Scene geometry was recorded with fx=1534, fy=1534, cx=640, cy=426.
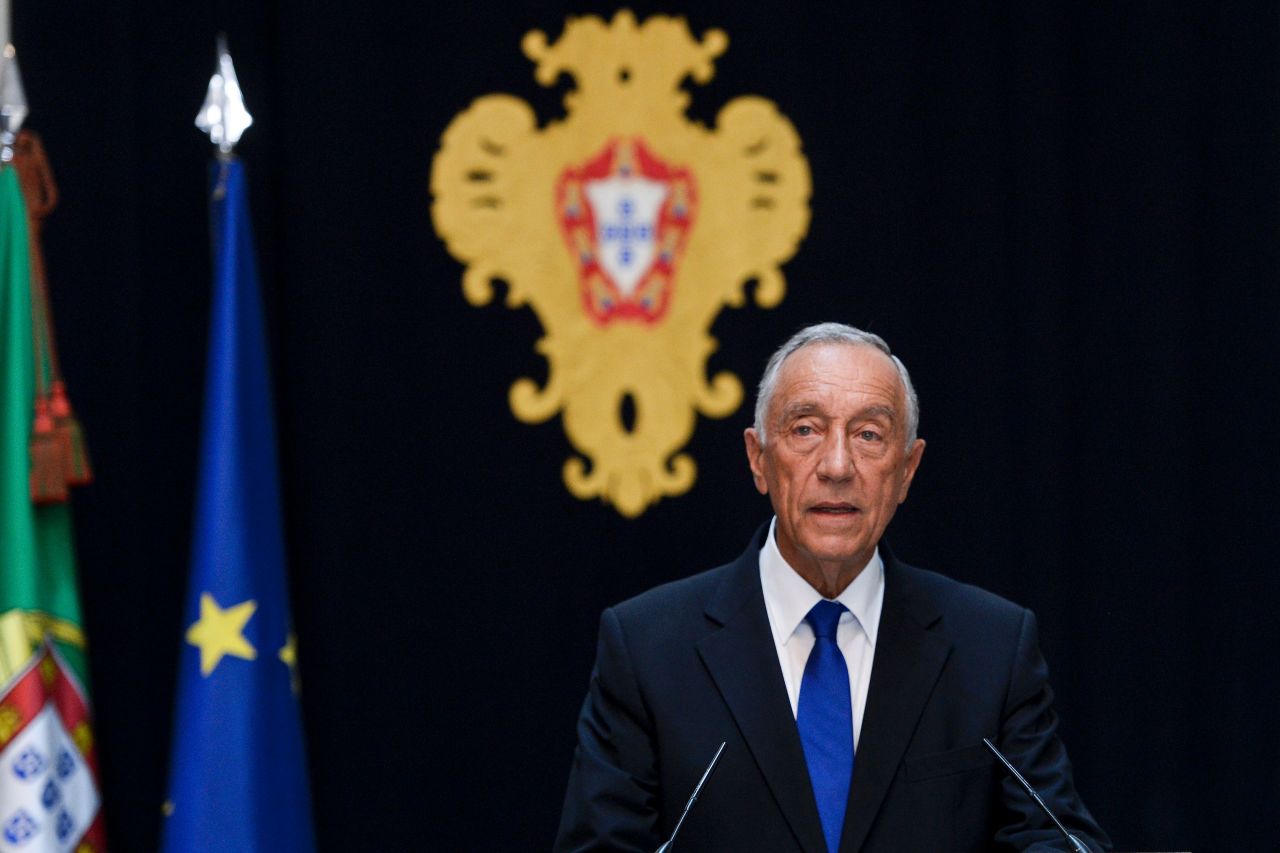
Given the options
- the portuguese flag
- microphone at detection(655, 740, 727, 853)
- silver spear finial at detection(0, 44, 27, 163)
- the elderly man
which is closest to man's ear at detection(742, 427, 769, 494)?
the elderly man

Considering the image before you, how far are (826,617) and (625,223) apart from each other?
64.9 inches

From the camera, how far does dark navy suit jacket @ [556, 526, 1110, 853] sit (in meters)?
1.83

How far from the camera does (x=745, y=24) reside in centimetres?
344

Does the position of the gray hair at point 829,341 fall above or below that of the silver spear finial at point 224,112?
below

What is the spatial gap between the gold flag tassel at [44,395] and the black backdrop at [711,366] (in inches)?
7.1

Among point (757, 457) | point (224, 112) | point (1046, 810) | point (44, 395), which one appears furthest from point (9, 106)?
point (1046, 810)

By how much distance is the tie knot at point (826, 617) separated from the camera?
1.98 metres

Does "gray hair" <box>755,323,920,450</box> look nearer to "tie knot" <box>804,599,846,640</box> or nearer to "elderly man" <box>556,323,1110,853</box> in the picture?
"elderly man" <box>556,323,1110,853</box>

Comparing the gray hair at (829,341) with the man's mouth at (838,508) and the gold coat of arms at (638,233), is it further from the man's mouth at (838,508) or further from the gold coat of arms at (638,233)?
the gold coat of arms at (638,233)

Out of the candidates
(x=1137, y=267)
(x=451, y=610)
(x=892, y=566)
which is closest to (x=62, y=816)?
(x=451, y=610)

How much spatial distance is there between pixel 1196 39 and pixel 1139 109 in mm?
209

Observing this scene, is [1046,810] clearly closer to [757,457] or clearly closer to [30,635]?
[757,457]

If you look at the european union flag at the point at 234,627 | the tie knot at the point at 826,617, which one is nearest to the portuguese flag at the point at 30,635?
the european union flag at the point at 234,627

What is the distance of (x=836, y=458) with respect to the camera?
6.31ft
